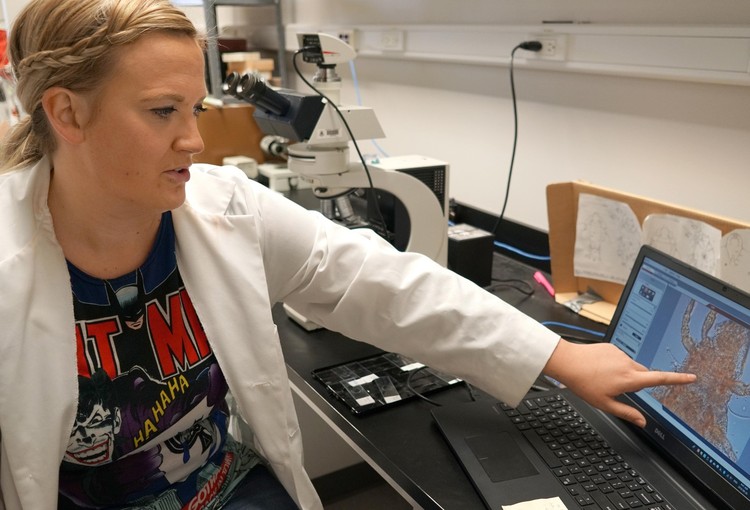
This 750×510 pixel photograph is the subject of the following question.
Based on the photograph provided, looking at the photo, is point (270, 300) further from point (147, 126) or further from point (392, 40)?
point (392, 40)

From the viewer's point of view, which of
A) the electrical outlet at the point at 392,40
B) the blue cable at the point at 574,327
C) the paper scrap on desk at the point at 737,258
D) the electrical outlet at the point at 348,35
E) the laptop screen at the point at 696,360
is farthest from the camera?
the electrical outlet at the point at 348,35

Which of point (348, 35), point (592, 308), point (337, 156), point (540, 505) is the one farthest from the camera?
point (348, 35)

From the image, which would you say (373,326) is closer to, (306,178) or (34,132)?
(306,178)

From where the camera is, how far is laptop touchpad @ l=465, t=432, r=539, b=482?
0.88 m

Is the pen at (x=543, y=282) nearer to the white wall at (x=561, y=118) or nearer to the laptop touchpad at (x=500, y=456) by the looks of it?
the white wall at (x=561, y=118)

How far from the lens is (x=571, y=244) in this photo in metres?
1.45

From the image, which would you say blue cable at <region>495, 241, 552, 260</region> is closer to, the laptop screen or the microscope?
the microscope

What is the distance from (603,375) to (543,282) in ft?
2.11

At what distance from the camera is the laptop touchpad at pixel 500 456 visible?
2.88ft

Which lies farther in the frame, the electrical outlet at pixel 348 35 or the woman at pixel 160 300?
the electrical outlet at pixel 348 35

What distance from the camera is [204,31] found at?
96 cm

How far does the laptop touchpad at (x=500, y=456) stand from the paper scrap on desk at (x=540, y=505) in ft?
0.18

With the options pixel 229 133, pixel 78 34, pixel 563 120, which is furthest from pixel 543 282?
pixel 229 133

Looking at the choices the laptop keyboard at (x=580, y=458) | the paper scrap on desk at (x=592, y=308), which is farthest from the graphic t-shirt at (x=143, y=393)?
the paper scrap on desk at (x=592, y=308)
